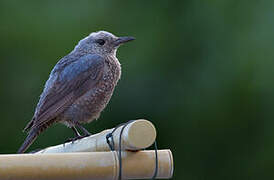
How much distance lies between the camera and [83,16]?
837 centimetres

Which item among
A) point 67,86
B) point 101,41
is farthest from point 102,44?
point 67,86

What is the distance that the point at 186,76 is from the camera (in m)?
8.42

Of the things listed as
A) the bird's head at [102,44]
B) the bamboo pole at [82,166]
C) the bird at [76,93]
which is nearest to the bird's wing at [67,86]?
the bird at [76,93]

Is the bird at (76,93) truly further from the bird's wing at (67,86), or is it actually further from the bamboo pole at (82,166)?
the bamboo pole at (82,166)

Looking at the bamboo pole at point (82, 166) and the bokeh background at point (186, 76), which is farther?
the bokeh background at point (186, 76)

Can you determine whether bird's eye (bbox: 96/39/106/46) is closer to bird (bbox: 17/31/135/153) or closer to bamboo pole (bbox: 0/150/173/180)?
bird (bbox: 17/31/135/153)

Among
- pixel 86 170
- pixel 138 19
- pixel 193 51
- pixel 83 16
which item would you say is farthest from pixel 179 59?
pixel 86 170

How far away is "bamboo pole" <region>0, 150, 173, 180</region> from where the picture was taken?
3.17m

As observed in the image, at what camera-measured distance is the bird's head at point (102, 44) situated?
17.7 feet

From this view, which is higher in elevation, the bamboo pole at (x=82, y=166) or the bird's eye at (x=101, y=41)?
the bird's eye at (x=101, y=41)

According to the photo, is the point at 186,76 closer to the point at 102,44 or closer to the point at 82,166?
the point at 102,44

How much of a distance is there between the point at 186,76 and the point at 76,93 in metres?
3.55

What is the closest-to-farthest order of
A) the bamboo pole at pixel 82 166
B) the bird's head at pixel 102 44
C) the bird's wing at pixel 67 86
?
the bamboo pole at pixel 82 166 < the bird's wing at pixel 67 86 < the bird's head at pixel 102 44

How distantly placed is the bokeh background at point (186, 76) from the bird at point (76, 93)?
8.41 feet
